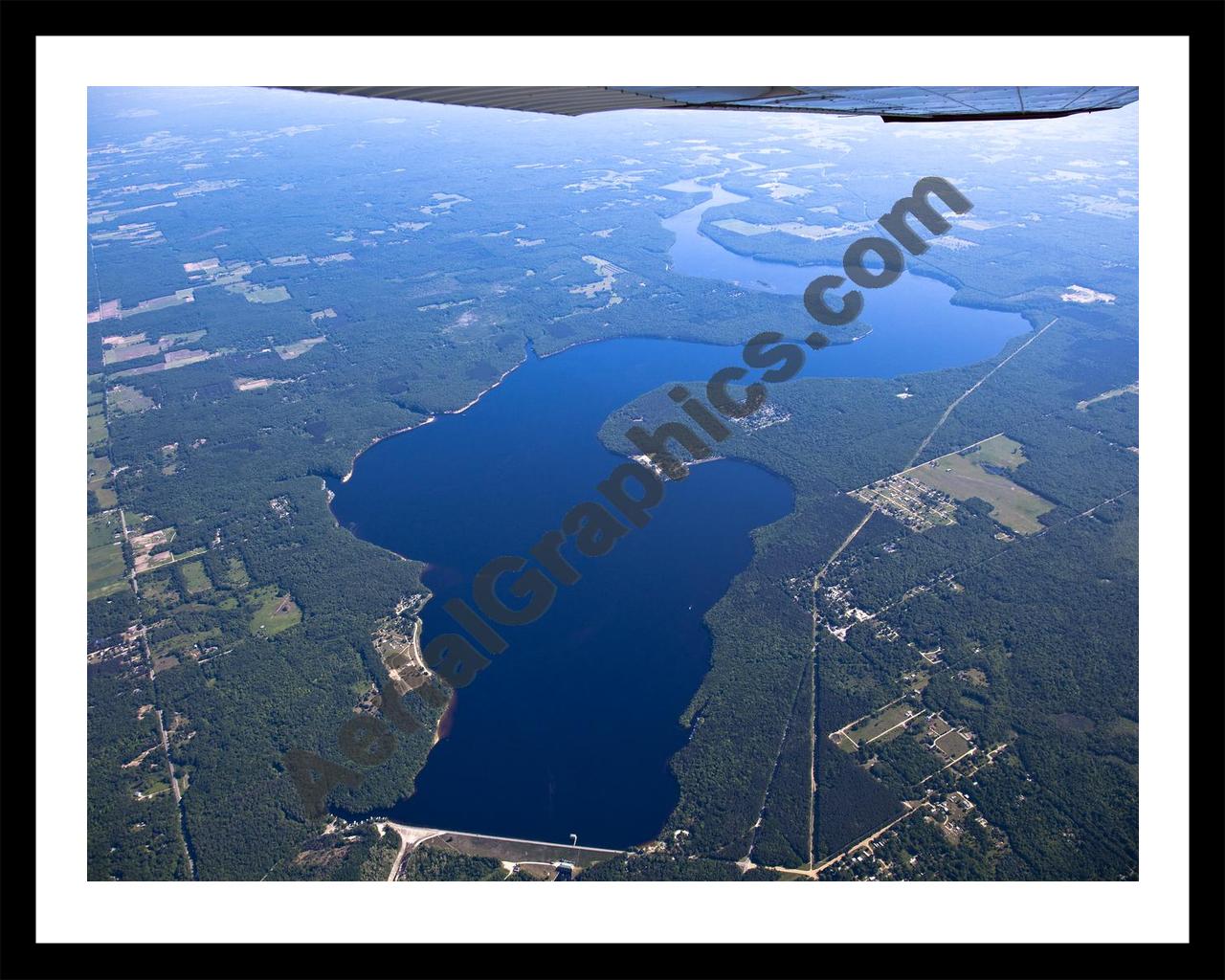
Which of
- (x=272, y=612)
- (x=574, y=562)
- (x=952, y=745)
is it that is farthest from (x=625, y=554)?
(x=952, y=745)

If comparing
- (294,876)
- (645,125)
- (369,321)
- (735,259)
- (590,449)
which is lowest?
(294,876)

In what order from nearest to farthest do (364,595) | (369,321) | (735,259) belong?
(364,595) → (369,321) → (735,259)

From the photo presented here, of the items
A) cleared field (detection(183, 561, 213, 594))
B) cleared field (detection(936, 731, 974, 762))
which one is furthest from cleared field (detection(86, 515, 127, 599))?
cleared field (detection(936, 731, 974, 762))

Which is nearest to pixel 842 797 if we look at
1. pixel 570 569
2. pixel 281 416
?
pixel 570 569

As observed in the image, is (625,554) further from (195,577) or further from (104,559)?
(104,559)

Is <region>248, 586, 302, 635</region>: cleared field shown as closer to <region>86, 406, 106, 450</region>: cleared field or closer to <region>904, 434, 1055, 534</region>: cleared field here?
<region>86, 406, 106, 450</region>: cleared field

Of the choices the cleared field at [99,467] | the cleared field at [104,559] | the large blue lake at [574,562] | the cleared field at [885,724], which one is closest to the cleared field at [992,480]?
the large blue lake at [574,562]

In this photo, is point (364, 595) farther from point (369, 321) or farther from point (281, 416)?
point (369, 321)
